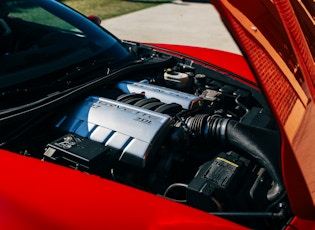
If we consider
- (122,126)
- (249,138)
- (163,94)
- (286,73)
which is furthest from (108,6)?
(286,73)

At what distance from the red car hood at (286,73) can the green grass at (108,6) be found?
8.49 m

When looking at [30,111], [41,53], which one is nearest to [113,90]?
[41,53]

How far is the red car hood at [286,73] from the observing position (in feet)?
4.51

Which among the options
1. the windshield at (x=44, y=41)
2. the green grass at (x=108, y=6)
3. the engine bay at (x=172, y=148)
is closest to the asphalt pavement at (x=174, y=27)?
the green grass at (x=108, y=6)

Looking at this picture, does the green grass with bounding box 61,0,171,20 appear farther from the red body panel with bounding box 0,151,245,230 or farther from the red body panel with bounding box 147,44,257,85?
the red body panel with bounding box 0,151,245,230

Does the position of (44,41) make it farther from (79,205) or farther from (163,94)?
(79,205)

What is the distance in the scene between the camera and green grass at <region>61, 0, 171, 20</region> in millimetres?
10336

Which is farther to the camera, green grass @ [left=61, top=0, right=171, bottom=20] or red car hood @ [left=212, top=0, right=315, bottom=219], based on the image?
green grass @ [left=61, top=0, right=171, bottom=20]

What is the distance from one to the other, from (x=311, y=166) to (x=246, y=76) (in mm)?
1467

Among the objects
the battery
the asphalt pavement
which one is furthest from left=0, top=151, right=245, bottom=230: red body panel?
the asphalt pavement

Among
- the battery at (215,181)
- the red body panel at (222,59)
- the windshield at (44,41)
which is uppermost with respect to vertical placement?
the windshield at (44,41)

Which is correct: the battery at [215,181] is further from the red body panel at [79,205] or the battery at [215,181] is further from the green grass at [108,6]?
the green grass at [108,6]

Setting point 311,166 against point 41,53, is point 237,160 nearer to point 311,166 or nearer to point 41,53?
point 311,166

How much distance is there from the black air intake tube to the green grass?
8308 millimetres
